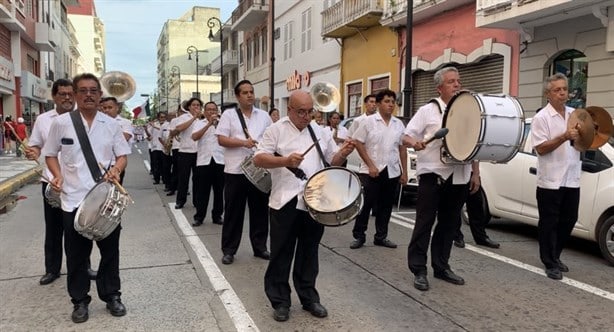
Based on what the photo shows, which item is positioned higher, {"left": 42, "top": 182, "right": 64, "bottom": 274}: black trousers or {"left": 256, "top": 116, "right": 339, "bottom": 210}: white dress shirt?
{"left": 256, "top": 116, "right": 339, "bottom": 210}: white dress shirt

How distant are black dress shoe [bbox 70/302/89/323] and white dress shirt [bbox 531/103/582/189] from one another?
4.42 m

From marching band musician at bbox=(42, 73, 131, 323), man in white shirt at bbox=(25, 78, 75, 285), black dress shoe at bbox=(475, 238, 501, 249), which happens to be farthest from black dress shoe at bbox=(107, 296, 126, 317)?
black dress shoe at bbox=(475, 238, 501, 249)

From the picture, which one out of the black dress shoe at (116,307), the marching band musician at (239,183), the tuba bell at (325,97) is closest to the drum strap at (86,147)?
the black dress shoe at (116,307)

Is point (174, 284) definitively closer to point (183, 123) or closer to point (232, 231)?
point (232, 231)

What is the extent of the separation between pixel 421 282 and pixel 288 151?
1.94m

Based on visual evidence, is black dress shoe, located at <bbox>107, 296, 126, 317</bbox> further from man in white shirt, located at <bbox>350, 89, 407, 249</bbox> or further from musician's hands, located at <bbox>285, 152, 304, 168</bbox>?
man in white shirt, located at <bbox>350, 89, 407, 249</bbox>

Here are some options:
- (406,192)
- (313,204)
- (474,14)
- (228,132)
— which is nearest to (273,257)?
(313,204)

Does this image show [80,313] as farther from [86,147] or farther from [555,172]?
[555,172]

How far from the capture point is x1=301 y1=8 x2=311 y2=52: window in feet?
88.5

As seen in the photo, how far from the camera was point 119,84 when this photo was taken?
34.6 feet

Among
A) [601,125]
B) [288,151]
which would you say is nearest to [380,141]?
[601,125]

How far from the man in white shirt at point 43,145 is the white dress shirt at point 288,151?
1954mm

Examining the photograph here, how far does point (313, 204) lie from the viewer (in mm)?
3998

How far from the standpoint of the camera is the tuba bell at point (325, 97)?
1289 cm
